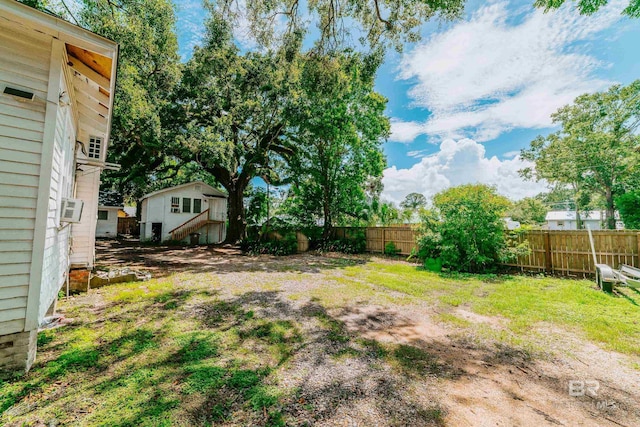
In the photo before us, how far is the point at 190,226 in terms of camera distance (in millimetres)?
19203

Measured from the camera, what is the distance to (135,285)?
22.5 feet

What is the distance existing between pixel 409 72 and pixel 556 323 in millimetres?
9234

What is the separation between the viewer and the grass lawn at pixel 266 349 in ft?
7.80

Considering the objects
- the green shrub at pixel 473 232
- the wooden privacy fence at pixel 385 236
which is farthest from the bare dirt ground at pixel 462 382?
the wooden privacy fence at pixel 385 236

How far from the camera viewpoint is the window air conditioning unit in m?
4.21

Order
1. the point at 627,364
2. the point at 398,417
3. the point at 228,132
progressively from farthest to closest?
the point at 228,132, the point at 627,364, the point at 398,417

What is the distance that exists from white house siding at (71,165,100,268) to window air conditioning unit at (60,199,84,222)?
231cm

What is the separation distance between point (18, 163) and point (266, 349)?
12.0 ft

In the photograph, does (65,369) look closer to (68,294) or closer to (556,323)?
(68,294)

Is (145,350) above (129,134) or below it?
below

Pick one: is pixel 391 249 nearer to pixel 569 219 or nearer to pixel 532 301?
pixel 532 301

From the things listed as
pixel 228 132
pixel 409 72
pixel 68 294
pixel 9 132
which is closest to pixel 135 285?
pixel 68 294

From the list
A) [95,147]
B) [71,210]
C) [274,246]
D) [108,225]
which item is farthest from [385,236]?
[108,225]

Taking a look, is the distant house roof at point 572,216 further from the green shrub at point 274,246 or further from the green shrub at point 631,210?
the green shrub at point 274,246
